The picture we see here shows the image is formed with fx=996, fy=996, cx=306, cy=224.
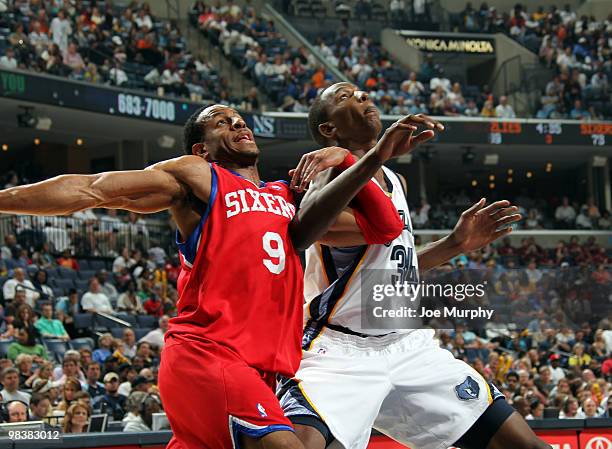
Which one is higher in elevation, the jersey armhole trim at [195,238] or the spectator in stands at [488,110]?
the jersey armhole trim at [195,238]

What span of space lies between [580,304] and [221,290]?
518 inches

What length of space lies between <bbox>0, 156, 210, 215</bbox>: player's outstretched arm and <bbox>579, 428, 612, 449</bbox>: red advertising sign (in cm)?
446

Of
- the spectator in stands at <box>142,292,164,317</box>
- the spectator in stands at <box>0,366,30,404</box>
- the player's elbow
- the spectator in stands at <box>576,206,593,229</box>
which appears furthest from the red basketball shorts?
the spectator in stands at <box>576,206,593,229</box>

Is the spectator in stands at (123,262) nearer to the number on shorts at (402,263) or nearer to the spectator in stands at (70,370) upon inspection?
the spectator in stands at (70,370)

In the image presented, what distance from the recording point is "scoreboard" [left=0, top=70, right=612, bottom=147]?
17.6m

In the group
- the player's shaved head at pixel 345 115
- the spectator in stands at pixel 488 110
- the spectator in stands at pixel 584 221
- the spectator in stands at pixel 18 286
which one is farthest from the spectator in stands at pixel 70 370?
the spectator in stands at pixel 584 221

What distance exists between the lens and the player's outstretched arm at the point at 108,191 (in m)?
3.45

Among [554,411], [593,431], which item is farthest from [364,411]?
[554,411]

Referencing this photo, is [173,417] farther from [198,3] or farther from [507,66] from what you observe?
[507,66]

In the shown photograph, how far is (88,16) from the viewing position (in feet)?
67.9

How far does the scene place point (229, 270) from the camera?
3.85 metres

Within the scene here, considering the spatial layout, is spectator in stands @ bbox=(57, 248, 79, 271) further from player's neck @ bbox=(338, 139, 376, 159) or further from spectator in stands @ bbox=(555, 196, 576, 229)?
spectator in stands @ bbox=(555, 196, 576, 229)

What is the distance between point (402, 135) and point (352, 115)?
0.94 metres

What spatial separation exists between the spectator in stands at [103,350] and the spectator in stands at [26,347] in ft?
2.10
